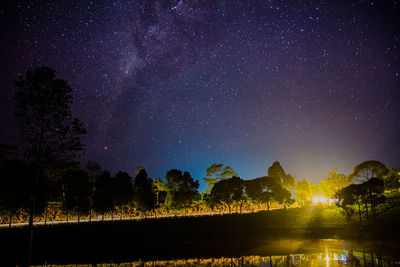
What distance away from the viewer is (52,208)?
36.7 m

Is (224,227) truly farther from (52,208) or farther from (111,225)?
(52,208)

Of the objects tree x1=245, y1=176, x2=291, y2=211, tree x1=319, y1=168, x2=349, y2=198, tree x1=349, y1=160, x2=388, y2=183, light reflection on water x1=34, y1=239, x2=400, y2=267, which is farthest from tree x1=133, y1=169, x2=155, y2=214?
tree x1=319, y1=168, x2=349, y2=198

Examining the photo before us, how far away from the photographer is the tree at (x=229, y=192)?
4091 centimetres

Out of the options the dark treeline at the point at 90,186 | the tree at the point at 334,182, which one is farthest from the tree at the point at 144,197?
the tree at the point at 334,182

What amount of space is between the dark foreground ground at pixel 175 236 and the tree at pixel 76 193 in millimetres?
6756

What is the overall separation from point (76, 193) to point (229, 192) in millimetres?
25180

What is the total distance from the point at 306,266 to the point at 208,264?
20.6 ft

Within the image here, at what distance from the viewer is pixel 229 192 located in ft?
135

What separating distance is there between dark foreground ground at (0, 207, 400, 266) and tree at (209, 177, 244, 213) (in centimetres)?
637

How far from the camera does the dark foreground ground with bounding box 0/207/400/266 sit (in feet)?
72.3

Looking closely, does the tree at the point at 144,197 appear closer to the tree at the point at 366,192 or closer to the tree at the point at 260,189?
the tree at the point at 260,189

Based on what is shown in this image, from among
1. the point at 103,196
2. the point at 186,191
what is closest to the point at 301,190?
the point at 186,191

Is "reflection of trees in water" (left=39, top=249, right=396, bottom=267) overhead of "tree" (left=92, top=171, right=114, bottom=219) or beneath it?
beneath

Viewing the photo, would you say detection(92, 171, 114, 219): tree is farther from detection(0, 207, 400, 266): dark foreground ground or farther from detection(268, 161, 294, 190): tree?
detection(268, 161, 294, 190): tree
